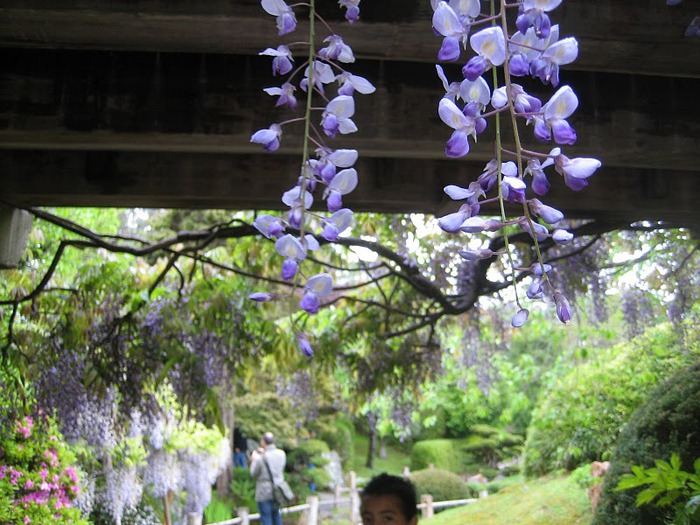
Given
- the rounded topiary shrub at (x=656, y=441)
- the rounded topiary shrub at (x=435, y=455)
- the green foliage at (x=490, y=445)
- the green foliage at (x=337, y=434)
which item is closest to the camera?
the rounded topiary shrub at (x=656, y=441)

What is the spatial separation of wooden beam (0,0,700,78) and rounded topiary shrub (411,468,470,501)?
1155 cm

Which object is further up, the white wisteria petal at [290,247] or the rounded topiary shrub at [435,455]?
the white wisteria petal at [290,247]

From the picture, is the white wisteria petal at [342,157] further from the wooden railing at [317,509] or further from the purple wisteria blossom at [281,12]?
the wooden railing at [317,509]

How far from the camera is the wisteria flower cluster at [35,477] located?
4480 millimetres

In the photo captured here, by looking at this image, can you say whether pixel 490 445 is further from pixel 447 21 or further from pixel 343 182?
pixel 447 21

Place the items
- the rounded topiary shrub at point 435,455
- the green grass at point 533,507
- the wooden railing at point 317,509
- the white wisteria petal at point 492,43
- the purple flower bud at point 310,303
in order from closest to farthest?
the white wisteria petal at point 492,43 < the purple flower bud at point 310,303 < the green grass at point 533,507 < the wooden railing at point 317,509 < the rounded topiary shrub at point 435,455

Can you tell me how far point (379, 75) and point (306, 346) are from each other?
1444 millimetres

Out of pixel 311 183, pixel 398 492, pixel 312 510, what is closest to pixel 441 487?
pixel 312 510

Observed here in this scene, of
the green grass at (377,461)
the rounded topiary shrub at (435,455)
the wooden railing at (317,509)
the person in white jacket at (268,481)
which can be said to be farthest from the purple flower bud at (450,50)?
the green grass at (377,461)

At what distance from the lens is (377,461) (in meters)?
18.2

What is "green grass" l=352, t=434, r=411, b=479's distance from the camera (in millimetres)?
17047

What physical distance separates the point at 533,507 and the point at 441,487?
6659 mm

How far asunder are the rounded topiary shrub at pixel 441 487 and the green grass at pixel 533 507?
4.90 meters

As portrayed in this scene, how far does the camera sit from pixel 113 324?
421 cm
